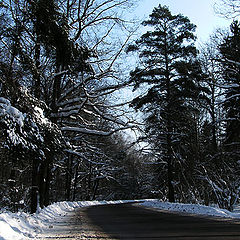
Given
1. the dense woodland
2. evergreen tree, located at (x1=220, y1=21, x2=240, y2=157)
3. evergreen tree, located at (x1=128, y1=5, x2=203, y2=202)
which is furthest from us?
evergreen tree, located at (x1=128, y1=5, x2=203, y2=202)

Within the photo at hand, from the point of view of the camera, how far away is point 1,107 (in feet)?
19.0

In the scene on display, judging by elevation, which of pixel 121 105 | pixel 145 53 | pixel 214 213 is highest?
pixel 145 53

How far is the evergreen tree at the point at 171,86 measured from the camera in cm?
2008

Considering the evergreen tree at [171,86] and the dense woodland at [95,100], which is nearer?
the dense woodland at [95,100]

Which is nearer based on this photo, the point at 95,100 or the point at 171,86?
the point at 95,100

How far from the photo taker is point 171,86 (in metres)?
21.3

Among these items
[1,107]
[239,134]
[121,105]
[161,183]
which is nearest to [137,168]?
[161,183]

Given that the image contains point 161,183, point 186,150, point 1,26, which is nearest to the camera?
point 1,26

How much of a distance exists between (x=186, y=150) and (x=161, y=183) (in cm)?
637

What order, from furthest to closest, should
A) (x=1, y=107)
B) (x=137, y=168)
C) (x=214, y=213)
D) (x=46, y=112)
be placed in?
1. (x=137, y=168)
2. (x=214, y=213)
3. (x=46, y=112)
4. (x=1, y=107)

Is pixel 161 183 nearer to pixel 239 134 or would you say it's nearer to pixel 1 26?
pixel 239 134

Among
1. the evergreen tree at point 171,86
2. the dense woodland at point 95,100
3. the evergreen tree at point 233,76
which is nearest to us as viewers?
the dense woodland at point 95,100

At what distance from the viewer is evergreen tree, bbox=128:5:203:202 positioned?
65.9 ft

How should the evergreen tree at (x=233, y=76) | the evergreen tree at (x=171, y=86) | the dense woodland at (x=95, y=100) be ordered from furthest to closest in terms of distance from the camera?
the evergreen tree at (x=171, y=86), the evergreen tree at (x=233, y=76), the dense woodland at (x=95, y=100)
